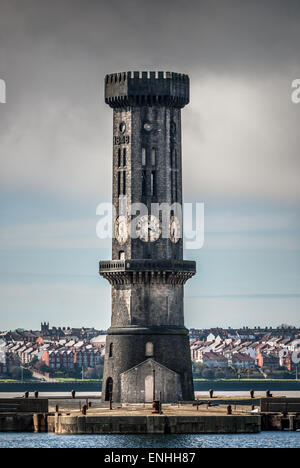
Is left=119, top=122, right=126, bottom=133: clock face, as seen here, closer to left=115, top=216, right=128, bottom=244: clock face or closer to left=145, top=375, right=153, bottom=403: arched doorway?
left=115, top=216, right=128, bottom=244: clock face

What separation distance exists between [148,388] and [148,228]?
11443mm

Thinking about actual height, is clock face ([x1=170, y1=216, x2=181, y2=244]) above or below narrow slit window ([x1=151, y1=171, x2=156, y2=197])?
below

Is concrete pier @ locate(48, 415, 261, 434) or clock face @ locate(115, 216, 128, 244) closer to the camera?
concrete pier @ locate(48, 415, 261, 434)

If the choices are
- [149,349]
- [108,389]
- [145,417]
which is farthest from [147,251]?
[145,417]

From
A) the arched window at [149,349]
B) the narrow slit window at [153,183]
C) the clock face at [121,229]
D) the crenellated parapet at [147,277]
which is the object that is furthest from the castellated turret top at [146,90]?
the arched window at [149,349]

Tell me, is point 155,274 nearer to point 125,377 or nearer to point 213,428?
point 125,377

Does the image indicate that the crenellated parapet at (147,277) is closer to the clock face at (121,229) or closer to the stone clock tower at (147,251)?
the stone clock tower at (147,251)

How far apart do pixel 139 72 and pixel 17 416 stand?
27366mm

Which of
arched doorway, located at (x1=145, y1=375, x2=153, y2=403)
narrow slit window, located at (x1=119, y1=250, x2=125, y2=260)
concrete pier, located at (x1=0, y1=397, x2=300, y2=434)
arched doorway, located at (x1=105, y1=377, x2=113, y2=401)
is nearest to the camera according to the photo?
concrete pier, located at (x1=0, y1=397, x2=300, y2=434)

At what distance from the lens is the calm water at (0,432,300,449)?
9938 cm

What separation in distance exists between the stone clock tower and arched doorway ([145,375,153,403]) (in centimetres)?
6

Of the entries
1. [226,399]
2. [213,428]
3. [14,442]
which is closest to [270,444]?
[213,428]

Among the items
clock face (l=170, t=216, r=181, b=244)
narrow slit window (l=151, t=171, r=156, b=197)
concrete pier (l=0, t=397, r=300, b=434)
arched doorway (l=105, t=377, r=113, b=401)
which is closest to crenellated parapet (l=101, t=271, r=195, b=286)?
clock face (l=170, t=216, r=181, b=244)

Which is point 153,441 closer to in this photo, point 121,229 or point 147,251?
point 147,251
